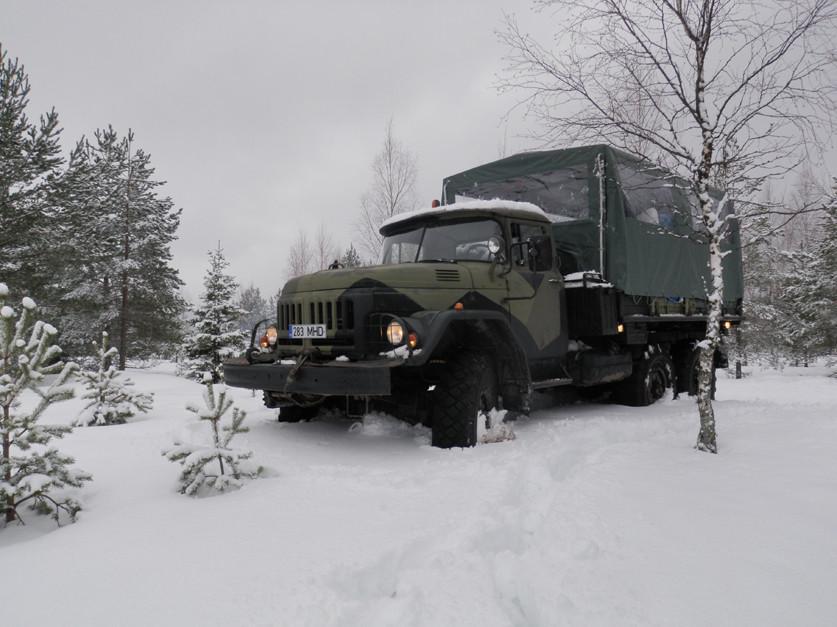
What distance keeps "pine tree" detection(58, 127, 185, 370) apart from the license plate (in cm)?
1655

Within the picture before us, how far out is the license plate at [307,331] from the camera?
16.5 ft

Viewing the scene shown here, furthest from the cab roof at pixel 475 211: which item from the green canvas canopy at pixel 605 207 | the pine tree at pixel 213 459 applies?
the pine tree at pixel 213 459

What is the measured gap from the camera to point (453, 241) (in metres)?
5.92

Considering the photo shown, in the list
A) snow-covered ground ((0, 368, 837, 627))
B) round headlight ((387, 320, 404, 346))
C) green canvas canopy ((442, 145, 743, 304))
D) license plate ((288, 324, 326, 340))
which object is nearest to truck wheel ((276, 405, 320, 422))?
license plate ((288, 324, 326, 340))

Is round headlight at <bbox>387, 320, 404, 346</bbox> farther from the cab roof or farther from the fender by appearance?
the cab roof

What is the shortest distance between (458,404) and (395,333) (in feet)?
3.00

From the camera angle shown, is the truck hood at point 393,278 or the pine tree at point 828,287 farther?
the pine tree at point 828,287

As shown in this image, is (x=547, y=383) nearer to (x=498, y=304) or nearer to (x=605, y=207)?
(x=498, y=304)

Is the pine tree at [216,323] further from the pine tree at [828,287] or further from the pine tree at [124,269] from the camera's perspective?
the pine tree at [828,287]

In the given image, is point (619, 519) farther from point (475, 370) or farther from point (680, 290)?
point (680, 290)

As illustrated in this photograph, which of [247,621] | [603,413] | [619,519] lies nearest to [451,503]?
[619,519]

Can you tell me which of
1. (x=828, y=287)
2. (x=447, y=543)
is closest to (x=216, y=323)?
(x=447, y=543)

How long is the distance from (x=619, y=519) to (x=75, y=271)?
72.4 ft

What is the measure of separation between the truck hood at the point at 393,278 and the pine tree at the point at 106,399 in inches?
116
